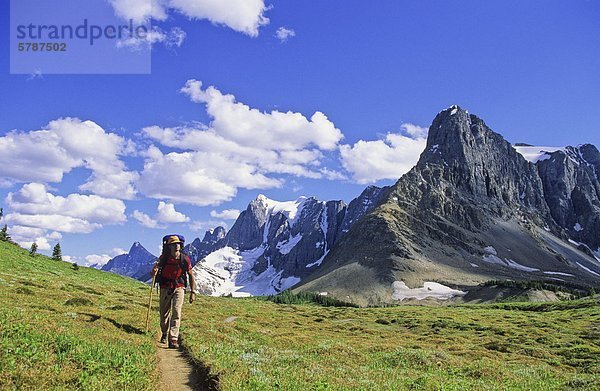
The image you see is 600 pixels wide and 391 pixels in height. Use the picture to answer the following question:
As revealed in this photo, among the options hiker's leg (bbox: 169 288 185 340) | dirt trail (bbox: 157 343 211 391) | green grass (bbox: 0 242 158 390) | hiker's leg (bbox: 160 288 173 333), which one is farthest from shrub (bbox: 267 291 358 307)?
dirt trail (bbox: 157 343 211 391)

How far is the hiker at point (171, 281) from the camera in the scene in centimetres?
1892

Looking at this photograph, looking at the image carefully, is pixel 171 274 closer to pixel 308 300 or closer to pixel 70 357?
pixel 70 357

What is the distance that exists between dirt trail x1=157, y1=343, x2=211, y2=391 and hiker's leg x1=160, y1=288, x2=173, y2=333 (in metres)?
2.05

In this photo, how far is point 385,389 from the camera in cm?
1347

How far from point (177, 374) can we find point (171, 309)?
228 inches

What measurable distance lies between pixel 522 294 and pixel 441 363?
187m

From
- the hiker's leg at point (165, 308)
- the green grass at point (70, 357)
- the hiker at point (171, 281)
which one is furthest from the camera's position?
the hiker's leg at point (165, 308)

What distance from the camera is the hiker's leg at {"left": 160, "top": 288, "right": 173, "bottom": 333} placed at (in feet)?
62.5

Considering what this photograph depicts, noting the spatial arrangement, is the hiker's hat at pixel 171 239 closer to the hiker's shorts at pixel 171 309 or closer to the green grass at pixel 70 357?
the hiker's shorts at pixel 171 309

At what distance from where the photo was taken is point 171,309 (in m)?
19.0

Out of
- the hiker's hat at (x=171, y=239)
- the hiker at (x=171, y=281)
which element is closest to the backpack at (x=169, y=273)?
the hiker at (x=171, y=281)

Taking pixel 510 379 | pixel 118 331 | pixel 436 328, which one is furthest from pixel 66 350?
pixel 436 328

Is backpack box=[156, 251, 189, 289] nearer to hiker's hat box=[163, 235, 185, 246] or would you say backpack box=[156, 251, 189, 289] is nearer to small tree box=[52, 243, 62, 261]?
hiker's hat box=[163, 235, 185, 246]

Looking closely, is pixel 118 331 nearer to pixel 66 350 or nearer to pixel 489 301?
pixel 66 350
